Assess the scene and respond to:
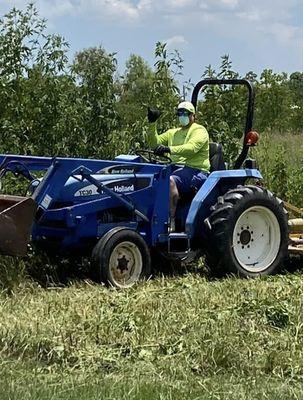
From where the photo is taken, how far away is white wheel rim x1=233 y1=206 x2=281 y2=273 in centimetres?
942

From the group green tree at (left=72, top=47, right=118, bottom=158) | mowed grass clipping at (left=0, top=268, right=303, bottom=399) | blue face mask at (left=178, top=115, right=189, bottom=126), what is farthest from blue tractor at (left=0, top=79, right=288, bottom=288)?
green tree at (left=72, top=47, right=118, bottom=158)

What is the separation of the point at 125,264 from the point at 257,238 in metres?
1.81

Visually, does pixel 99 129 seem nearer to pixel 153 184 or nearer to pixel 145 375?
pixel 153 184

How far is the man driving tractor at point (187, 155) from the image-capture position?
362 inches

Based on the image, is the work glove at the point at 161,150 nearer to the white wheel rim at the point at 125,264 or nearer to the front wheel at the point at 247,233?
the front wheel at the point at 247,233

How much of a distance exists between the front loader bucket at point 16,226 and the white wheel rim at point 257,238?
2.64 metres

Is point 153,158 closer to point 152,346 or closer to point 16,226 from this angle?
point 16,226

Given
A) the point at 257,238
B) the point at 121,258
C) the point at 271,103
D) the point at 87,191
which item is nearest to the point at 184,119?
the point at 257,238

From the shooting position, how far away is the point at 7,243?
300 inches

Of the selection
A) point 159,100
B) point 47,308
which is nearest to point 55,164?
point 47,308

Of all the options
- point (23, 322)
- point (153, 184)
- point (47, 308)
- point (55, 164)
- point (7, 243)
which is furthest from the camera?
point (153, 184)

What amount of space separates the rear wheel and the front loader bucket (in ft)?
2.90

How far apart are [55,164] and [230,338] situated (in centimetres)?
295

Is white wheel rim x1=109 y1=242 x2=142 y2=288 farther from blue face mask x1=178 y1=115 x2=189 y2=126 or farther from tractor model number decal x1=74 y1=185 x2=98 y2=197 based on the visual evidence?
blue face mask x1=178 y1=115 x2=189 y2=126
